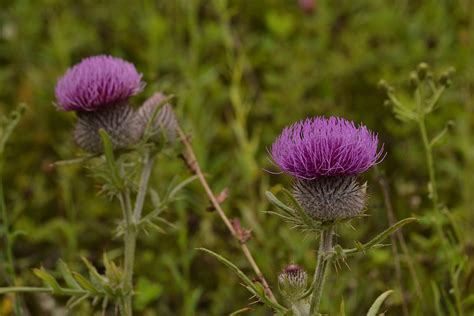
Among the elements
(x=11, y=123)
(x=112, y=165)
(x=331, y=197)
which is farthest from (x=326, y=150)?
(x=11, y=123)

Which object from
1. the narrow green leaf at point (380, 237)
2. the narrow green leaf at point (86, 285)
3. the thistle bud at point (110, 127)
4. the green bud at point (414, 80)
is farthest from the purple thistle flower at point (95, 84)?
the narrow green leaf at point (380, 237)

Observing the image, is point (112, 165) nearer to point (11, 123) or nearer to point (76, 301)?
point (76, 301)

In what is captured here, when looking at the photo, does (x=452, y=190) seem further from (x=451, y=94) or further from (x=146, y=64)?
(x=146, y=64)

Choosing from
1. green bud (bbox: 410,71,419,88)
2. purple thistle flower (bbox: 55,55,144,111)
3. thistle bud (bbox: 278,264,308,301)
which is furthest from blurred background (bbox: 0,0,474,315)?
thistle bud (bbox: 278,264,308,301)

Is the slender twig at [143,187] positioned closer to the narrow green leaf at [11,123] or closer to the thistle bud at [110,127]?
the thistle bud at [110,127]

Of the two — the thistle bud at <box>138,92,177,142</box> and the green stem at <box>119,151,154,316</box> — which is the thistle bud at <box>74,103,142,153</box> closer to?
the thistle bud at <box>138,92,177,142</box>

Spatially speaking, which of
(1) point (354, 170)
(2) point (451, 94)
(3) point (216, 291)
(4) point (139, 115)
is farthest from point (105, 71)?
(2) point (451, 94)
